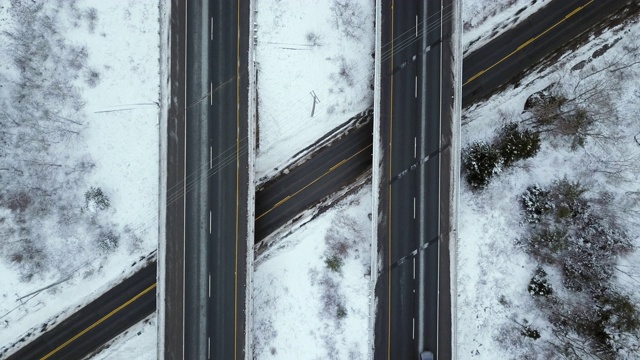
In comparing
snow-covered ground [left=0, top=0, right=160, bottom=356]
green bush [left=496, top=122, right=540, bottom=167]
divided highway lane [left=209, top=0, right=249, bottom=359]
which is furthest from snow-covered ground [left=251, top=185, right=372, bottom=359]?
green bush [left=496, top=122, right=540, bottom=167]

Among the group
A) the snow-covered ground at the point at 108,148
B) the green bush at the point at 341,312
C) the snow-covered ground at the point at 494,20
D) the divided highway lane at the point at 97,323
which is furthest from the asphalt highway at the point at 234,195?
the divided highway lane at the point at 97,323

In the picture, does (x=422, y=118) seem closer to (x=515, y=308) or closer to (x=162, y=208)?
(x=515, y=308)

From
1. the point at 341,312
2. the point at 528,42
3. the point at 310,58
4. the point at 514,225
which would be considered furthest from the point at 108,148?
the point at 528,42

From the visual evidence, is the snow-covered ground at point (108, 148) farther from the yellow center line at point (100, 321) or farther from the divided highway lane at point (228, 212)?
the divided highway lane at point (228, 212)

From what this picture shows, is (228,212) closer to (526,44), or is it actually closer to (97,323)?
(97,323)

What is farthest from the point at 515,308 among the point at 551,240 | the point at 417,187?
the point at 417,187
